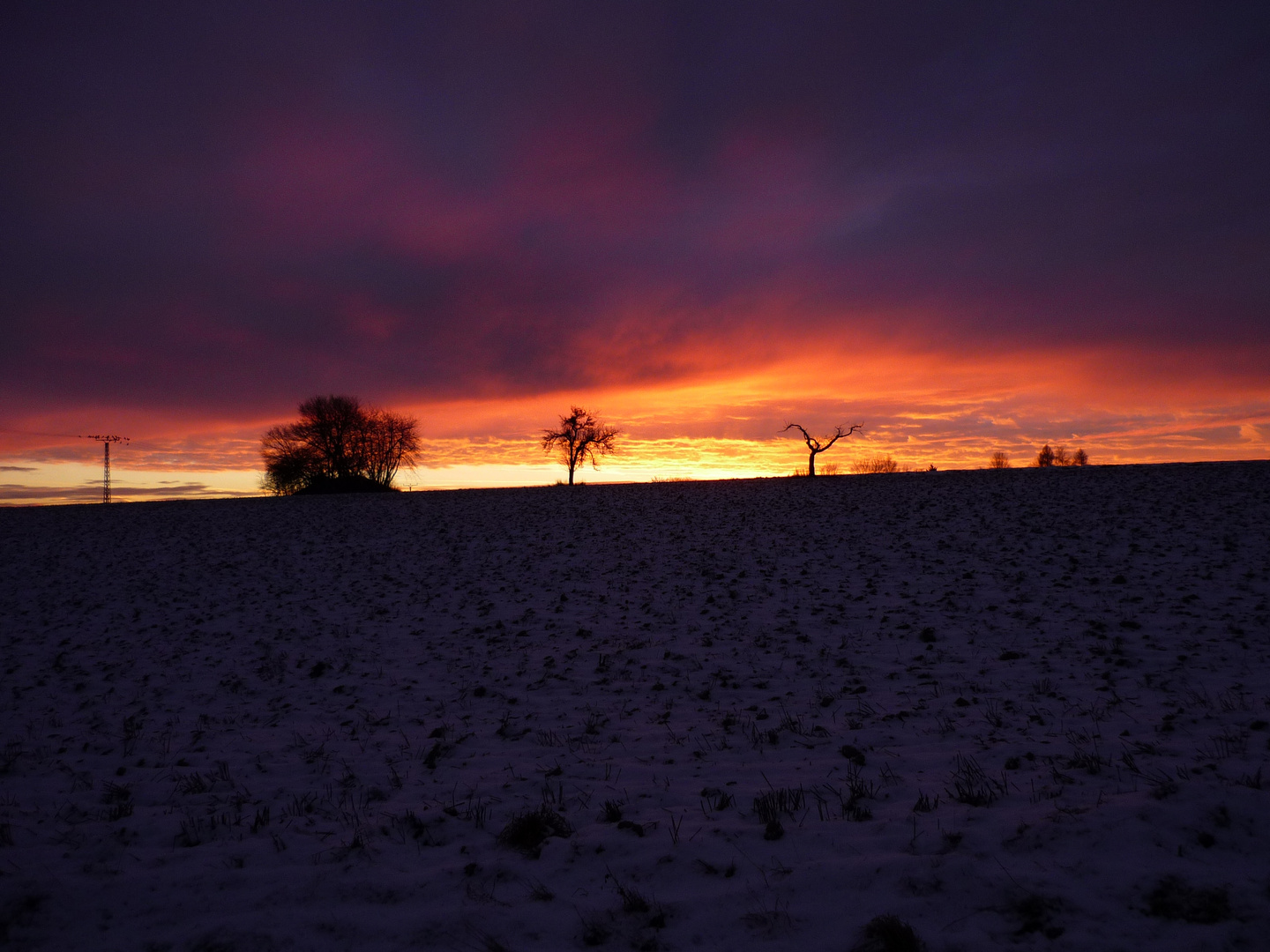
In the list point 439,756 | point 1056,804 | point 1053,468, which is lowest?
point 439,756

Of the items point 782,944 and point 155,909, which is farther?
point 155,909

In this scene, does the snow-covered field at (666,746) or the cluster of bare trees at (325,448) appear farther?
the cluster of bare trees at (325,448)

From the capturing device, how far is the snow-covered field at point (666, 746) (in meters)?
4.11

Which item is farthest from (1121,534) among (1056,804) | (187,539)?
(187,539)

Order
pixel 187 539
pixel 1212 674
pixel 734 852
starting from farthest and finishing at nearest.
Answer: pixel 187 539 < pixel 1212 674 < pixel 734 852

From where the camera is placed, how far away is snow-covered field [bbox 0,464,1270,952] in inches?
162

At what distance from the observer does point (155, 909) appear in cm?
447

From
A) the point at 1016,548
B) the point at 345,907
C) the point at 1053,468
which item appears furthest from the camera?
the point at 1053,468

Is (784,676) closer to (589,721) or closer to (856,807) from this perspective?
(589,721)

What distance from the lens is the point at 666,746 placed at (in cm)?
732

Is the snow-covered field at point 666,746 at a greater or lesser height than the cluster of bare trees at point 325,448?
lesser

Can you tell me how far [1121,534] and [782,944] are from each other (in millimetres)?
17163

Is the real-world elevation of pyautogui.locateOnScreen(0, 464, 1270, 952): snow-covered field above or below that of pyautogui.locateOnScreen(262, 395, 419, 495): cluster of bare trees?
below

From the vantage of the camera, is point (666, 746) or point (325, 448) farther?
point (325, 448)
